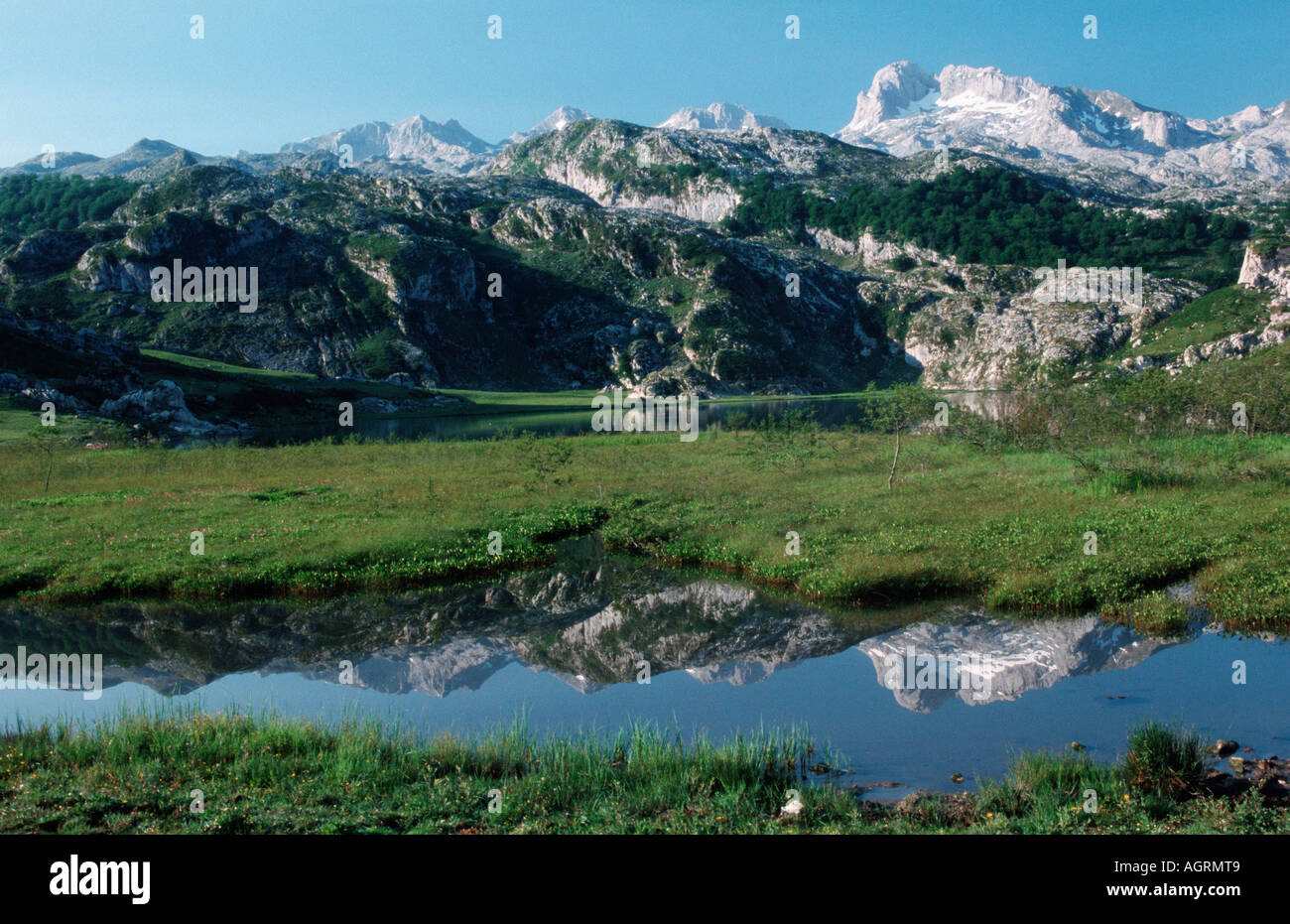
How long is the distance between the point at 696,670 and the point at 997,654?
8377 millimetres

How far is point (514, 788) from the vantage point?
12.7 meters

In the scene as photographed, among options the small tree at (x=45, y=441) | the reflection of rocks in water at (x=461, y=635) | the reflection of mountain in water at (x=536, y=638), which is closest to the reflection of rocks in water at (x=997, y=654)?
the reflection of mountain in water at (x=536, y=638)

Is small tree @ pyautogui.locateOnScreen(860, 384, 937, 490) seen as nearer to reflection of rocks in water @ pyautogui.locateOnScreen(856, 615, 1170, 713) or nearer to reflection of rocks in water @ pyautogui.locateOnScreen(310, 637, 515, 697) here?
reflection of rocks in water @ pyautogui.locateOnScreen(856, 615, 1170, 713)

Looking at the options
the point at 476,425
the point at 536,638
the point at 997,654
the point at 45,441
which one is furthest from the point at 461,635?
the point at 476,425

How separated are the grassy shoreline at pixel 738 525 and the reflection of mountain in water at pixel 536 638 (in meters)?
1.54

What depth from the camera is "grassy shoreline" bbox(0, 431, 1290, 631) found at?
86.8 ft

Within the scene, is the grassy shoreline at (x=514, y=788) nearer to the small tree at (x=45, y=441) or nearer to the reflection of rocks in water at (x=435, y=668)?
the reflection of rocks in water at (x=435, y=668)

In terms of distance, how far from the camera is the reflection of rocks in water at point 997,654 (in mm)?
18828

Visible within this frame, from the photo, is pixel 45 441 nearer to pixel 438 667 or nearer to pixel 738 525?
Answer: pixel 438 667

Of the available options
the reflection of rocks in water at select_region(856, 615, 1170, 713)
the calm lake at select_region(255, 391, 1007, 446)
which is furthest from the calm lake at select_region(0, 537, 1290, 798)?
the calm lake at select_region(255, 391, 1007, 446)

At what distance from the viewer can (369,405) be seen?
166625 mm

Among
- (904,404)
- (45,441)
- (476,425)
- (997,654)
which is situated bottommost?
(997,654)

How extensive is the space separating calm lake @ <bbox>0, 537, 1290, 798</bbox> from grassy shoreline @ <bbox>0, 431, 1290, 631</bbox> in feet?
4.87
